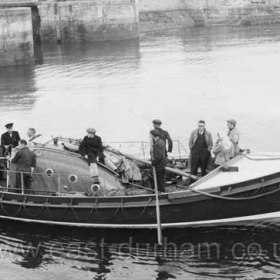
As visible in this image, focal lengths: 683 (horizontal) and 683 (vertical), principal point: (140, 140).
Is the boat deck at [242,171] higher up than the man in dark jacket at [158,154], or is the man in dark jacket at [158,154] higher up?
the man in dark jacket at [158,154]

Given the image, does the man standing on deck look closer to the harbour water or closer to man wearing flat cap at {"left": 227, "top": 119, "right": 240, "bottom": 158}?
man wearing flat cap at {"left": 227, "top": 119, "right": 240, "bottom": 158}

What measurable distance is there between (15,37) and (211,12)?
37341 millimetres

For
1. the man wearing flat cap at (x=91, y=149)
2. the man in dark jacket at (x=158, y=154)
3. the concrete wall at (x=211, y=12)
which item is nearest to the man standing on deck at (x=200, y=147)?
the man in dark jacket at (x=158, y=154)

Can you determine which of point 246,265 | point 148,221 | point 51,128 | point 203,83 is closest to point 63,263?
point 148,221

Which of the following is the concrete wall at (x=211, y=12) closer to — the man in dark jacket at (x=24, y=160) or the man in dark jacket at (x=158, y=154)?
the man in dark jacket at (x=24, y=160)

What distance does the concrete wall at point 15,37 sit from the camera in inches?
1778

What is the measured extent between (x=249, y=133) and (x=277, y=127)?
1390 millimetres

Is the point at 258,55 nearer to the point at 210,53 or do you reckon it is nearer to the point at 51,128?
the point at 210,53

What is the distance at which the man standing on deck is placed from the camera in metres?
14.5

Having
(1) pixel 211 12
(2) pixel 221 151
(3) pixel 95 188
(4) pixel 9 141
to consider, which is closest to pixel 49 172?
(3) pixel 95 188

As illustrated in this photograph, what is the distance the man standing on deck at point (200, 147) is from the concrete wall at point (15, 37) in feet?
107

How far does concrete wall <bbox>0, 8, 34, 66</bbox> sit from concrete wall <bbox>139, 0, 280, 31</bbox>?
32.1 m

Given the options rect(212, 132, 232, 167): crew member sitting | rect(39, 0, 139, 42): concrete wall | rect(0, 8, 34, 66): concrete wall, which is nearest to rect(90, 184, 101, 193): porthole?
rect(212, 132, 232, 167): crew member sitting

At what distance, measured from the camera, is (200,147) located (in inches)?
574
